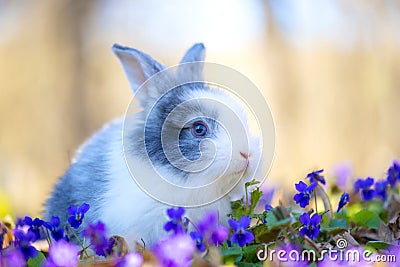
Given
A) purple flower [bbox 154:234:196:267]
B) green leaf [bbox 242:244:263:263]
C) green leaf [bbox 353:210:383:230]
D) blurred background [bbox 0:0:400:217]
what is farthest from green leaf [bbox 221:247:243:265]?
blurred background [bbox 0:0:400:217]

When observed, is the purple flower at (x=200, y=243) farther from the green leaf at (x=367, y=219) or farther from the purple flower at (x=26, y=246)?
the green leaf at (x=367, y=219)

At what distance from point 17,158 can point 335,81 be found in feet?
16.9

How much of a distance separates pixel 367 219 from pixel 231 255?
2.96 ft

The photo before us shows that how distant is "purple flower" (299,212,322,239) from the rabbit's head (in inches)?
20.0

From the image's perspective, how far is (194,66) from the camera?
3.28m

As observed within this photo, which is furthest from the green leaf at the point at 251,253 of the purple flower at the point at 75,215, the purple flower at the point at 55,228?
the purple flower at the point at 55,228

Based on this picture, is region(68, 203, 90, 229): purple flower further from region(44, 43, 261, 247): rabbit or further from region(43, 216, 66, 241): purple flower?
region(44, 43, 261, 247): rabbit

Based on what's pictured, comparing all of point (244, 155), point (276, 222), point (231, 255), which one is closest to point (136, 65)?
point (244, 155)

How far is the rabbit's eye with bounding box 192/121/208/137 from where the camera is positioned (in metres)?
2.83

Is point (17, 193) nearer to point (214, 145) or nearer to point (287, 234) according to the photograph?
point (214, 145)

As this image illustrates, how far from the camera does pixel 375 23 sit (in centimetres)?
838

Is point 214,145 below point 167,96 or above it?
below

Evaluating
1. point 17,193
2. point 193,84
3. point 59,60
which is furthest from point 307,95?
point 193,84

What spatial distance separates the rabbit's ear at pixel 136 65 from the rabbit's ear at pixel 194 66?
13 cm
